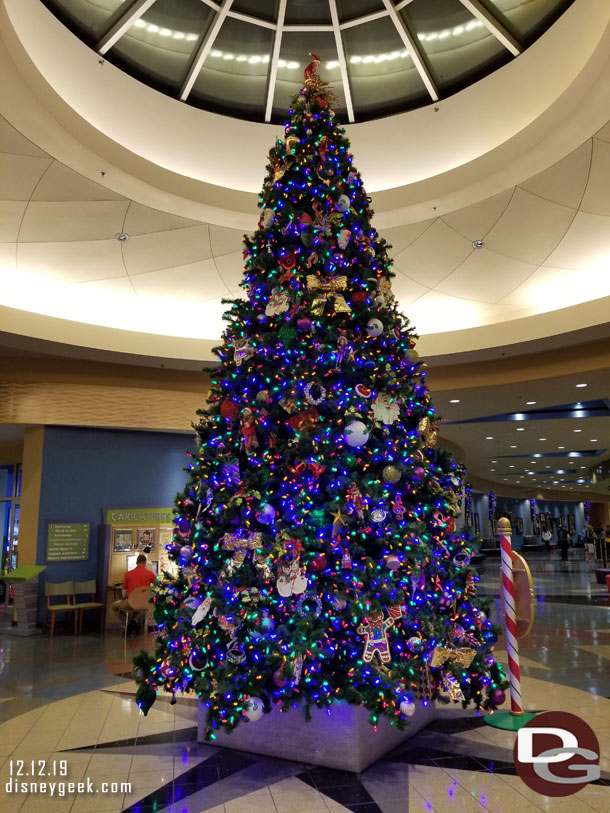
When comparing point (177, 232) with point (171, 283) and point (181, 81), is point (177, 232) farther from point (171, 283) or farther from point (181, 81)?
point (181, 81)

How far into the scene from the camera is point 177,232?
976cm

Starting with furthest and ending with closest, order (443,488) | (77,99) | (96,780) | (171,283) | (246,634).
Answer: (171,283) → (77,99) → (443,488) → (246,634) → (96,780)

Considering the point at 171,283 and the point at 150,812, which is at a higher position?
the point at 171,283

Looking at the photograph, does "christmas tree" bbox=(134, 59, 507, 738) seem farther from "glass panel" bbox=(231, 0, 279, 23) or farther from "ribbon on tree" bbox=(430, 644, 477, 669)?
"glass panel" bbox=(231, 0, 279, 23)

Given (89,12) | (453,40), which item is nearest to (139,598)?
(89,12)

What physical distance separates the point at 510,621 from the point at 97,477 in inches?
341

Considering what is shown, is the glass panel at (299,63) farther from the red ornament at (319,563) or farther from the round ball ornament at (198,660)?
the round ball ornament at (198,660)

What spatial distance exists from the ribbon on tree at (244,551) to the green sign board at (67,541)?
7612mm

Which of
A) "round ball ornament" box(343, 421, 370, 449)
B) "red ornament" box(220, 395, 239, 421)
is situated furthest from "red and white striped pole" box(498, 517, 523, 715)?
"red ornament" box(220, 395, 239, 421)

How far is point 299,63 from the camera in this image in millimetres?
9203

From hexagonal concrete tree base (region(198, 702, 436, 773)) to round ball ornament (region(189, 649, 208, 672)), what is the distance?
61cm

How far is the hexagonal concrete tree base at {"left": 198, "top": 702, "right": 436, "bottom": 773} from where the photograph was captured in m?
3.69

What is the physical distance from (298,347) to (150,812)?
10.2 ft

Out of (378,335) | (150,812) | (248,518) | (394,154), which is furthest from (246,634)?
(394,154)
